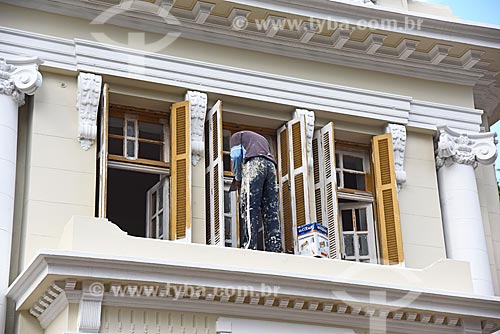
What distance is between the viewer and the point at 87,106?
1276cm

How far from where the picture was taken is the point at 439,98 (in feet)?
49.0

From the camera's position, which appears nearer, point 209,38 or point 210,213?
point 210,213

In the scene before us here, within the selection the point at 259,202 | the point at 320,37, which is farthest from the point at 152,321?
the point at 320,37

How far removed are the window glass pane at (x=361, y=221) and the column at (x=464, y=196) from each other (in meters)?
1.13

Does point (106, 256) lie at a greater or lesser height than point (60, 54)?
lesser

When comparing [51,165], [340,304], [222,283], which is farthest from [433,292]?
[51,165]

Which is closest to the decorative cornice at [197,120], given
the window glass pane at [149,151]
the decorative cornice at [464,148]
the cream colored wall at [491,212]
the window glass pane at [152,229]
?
the window glass pane at [149,151]

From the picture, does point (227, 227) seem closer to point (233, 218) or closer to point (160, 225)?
point (233, 218)

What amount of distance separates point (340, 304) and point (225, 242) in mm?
2102

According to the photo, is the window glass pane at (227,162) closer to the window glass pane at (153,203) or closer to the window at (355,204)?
the window glass pane at (153,203)

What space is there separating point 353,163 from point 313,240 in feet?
7.99

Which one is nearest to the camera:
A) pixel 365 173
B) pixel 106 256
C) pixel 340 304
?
pixel 106 256

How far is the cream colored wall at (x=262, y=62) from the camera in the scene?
13.0 metres

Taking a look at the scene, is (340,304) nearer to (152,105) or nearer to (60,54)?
(152,105)
